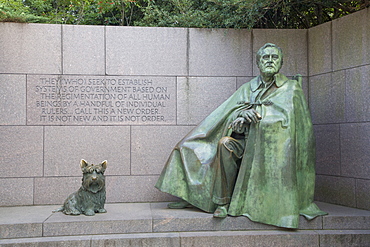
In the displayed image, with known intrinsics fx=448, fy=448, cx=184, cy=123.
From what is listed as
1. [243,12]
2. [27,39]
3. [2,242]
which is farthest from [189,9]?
[2,242]

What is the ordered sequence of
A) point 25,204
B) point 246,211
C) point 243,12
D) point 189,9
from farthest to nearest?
point 189,9 → point 243,12 → point 25,204 → point 246,211

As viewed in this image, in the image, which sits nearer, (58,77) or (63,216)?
(63,216)

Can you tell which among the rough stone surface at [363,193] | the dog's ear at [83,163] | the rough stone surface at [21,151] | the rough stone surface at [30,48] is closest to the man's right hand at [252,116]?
the rough stone surface at [363,193]

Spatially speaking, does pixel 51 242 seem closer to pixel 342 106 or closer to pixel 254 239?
→ pixel 254 239

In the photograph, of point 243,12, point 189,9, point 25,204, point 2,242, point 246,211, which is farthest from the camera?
point 189,9

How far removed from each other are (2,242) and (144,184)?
2.67 meters

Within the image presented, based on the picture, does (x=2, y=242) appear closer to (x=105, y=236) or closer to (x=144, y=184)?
(x=105, y=236)

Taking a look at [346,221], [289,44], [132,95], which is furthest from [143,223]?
[289,44]

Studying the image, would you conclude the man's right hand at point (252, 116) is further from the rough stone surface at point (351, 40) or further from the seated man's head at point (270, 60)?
the rough stone surface at point (351, 40)

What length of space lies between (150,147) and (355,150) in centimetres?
334

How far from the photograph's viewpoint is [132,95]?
7.75m

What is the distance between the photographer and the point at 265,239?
18.9 ft

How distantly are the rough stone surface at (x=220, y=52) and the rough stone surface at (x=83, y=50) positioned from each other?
1.58 meters

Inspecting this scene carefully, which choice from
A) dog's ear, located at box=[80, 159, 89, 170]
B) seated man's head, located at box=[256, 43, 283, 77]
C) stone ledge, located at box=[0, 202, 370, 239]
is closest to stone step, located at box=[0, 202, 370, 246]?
stone ledge, located at box=[0, 202, 370, 239]
